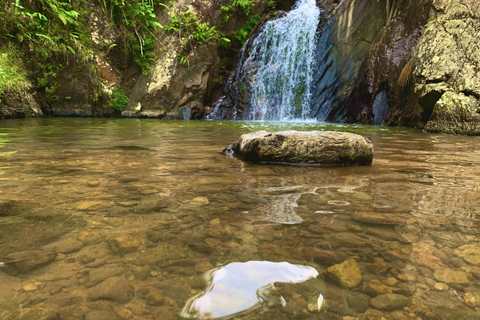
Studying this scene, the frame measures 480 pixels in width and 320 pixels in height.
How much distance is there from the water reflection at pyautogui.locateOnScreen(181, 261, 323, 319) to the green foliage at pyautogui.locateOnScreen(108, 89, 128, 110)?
459 inches

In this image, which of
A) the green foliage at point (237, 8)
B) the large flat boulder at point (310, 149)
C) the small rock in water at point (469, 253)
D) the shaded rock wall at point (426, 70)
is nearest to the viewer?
the small rock in water at point (469, 253)

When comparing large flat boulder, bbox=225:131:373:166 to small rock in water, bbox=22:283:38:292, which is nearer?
small rock in water, bbox=22:283:38:292

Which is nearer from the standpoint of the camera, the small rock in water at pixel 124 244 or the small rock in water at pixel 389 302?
the small rock in water at pixel 389 302

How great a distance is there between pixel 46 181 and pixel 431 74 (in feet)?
26.8

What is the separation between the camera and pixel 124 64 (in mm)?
12250

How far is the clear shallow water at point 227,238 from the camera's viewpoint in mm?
854

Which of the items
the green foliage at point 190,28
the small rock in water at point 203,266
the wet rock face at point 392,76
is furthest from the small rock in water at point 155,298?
the green foliage at point 190,28

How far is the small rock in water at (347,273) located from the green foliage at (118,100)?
11786 mm

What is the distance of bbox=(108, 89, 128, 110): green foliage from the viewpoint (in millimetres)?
11445

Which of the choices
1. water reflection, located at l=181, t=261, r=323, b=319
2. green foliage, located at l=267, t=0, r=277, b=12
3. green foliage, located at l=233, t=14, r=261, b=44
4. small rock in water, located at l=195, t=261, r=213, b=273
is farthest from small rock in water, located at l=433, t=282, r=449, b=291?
green foliage, located at l=267, t=0, r=277, b=12

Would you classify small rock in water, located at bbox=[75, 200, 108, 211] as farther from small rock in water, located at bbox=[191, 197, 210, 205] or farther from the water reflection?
the water reflection

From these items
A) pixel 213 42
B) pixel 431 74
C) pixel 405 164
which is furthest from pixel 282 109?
pixel 405 164

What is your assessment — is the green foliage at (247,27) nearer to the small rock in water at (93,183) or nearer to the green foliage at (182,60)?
the green foliage at (182,60)

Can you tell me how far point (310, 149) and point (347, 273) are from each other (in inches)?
78.2
